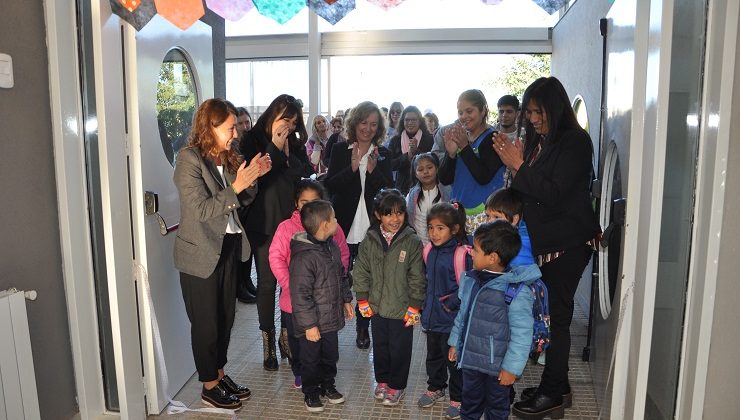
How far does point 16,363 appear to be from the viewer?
1.92m

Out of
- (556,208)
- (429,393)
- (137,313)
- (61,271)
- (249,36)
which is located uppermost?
(249,36)

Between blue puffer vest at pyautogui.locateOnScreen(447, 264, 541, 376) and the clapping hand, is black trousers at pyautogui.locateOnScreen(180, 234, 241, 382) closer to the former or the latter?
the clapping hand

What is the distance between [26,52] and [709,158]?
2.50 metres

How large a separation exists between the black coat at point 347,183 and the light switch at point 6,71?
67.4 inches

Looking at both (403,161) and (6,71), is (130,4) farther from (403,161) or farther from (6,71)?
(403,161)

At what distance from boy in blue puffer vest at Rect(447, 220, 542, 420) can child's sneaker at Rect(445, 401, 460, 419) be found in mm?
363

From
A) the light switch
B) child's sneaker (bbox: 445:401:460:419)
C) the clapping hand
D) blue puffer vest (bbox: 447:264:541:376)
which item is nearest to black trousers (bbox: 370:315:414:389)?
child's sneaker (bbox: 445:401:460:419)

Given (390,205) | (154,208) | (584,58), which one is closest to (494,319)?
(390,205)

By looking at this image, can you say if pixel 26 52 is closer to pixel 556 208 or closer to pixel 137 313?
pixel 137 313

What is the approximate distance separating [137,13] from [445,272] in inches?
67.2

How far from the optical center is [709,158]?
1771mm

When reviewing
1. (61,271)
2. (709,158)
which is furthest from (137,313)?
(709,158)

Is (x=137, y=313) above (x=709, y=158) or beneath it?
beneath

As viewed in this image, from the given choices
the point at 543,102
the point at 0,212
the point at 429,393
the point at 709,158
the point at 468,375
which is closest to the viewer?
the point at 709,158
